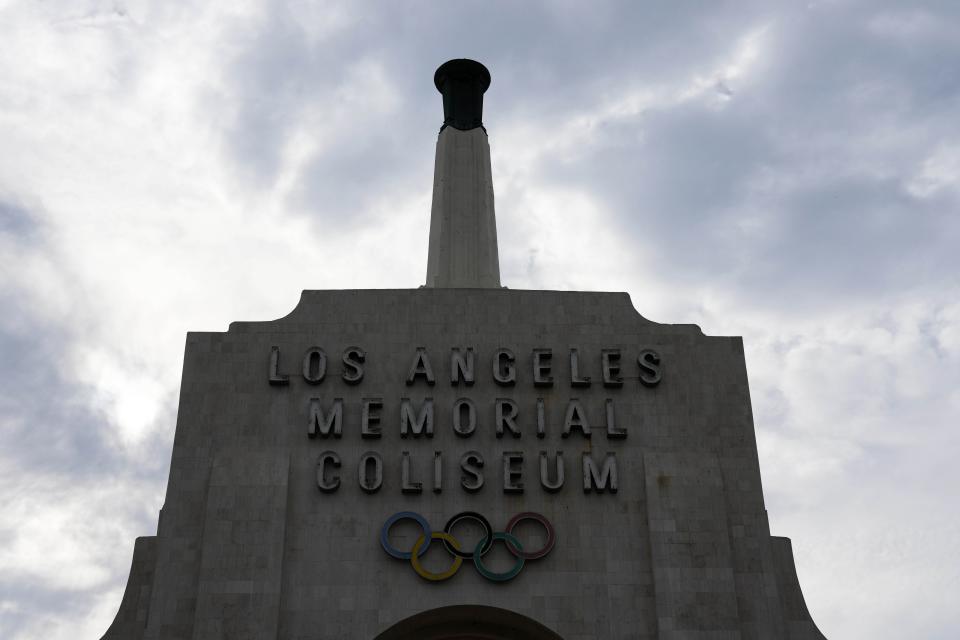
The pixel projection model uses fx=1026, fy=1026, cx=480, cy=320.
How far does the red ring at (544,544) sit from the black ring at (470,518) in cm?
50

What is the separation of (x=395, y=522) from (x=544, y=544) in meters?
4.09

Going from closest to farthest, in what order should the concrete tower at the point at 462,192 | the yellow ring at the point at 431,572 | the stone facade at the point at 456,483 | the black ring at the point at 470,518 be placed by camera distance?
1. the stone facade at the point at 456,483
2. the yellow ring at the point at 431,572
3. the black ring at the point at 470,518
4. the concrete tower at the point at 462,192

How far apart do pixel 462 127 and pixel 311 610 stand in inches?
812

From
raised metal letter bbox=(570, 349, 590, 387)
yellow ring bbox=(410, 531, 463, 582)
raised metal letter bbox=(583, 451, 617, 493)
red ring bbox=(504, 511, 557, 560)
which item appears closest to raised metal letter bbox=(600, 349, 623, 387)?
raised metal letter bbox=(570, 349, 590, 387)

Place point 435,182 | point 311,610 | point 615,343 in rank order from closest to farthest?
point 311,610
point 615,343
point 435,182

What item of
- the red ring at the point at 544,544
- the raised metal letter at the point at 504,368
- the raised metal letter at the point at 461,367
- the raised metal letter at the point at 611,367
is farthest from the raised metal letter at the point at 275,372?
the raised metal letter at the point at 611,367

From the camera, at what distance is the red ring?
27572 millimetres

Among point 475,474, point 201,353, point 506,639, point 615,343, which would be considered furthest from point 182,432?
point 615,343

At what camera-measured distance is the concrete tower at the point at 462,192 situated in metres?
36.5

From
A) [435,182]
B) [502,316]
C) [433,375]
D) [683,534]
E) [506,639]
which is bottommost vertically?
[506,639]

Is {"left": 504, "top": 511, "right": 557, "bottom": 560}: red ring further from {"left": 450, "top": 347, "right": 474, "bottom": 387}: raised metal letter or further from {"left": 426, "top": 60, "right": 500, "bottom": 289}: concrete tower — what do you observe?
{"left": 426, "top": 60, "right": 500, "bottom": 289}: concrete tower

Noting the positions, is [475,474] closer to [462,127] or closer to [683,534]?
[683,534]

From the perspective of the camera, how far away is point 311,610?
26906 millimetres

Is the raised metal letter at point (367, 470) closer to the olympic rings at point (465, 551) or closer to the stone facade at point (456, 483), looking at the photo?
the stone facade at point (456, 483)
